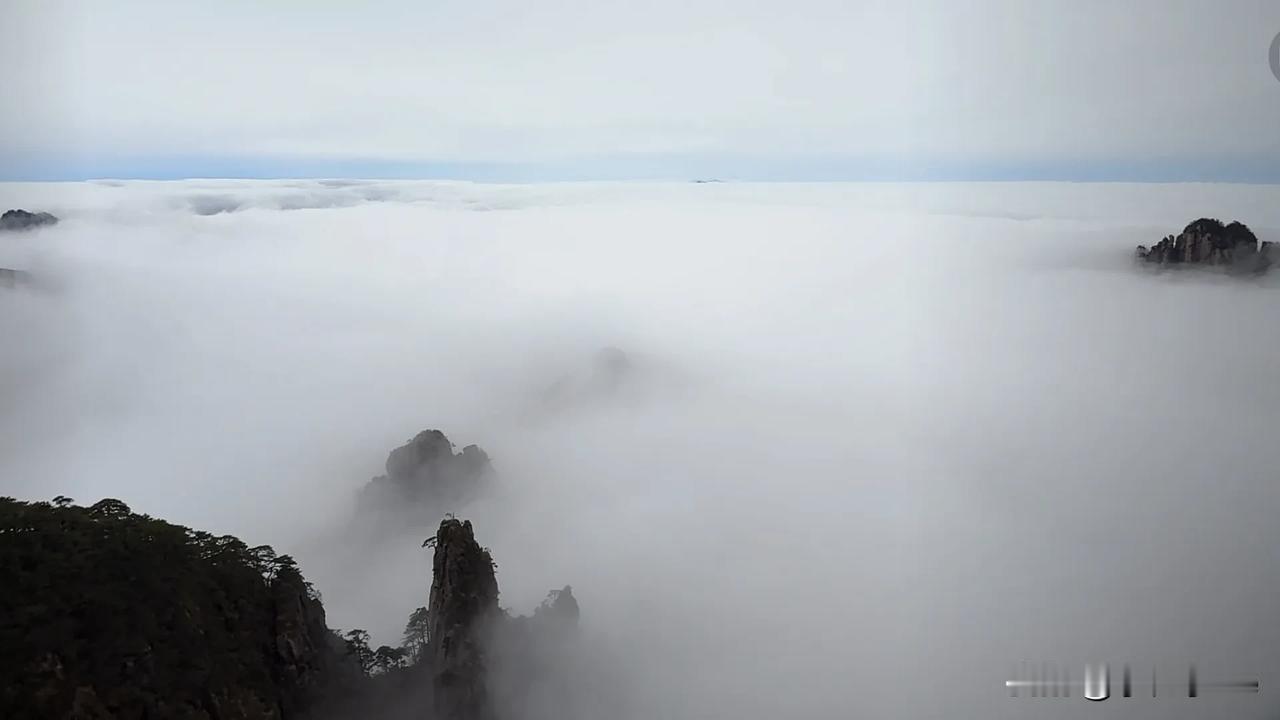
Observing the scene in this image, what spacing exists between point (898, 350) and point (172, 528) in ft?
278

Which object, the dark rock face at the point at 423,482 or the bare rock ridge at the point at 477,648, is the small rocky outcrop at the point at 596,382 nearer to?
the dark rock face at the point at 423,482

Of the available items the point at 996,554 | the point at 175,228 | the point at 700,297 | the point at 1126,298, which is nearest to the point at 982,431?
the point at 1126,298

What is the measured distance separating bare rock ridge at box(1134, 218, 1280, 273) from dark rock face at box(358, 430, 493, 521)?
4772cm

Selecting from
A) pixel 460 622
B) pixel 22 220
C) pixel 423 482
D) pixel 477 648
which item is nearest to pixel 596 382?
pixel 423 482

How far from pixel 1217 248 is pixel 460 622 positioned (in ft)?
136

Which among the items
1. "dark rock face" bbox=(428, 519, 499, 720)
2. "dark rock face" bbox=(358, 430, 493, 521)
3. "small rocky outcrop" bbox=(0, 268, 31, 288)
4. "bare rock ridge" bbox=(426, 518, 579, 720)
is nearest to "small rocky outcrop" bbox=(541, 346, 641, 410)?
"dark rock face" bbox=(358, 430, 493, 521)

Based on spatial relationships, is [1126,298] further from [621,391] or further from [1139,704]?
[621,391]

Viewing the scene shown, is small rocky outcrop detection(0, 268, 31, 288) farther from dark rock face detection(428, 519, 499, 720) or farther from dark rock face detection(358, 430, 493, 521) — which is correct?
dark rock face detection(428, 519, 499, 720)

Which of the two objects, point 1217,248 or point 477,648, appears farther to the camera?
point 1217,248

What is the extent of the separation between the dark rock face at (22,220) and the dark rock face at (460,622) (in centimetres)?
4463

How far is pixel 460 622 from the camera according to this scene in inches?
553

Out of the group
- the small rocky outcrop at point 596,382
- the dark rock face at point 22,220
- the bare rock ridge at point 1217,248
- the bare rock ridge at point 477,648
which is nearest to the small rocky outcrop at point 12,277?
the dark rock face at point 22,220

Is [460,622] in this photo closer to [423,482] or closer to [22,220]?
[423,482]

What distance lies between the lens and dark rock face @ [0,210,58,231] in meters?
36.2
